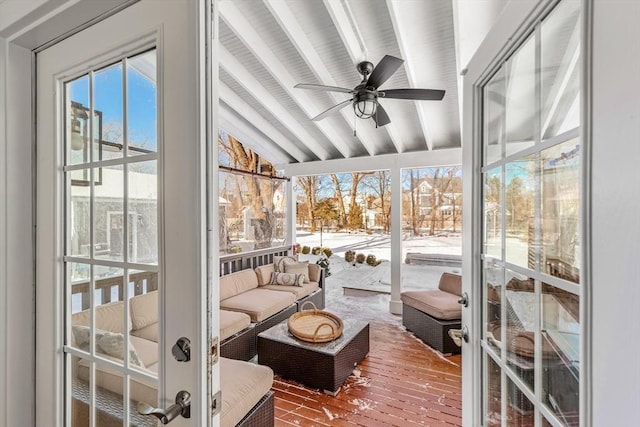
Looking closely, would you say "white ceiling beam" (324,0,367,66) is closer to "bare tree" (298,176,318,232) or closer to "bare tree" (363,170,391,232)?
"bare tree" (363,170,391,232)

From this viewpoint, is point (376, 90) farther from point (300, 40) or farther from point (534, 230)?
point (534, 230)

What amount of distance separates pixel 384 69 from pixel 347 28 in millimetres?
670

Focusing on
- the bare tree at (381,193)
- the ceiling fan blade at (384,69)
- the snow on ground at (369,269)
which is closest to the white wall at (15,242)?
the ceiling fan blade at (384,69)

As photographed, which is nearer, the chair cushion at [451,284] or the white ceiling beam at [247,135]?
the chair cushion at [451,284]

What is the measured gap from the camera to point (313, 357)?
2.54 m

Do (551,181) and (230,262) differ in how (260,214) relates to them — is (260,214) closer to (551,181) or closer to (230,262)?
(230,262)

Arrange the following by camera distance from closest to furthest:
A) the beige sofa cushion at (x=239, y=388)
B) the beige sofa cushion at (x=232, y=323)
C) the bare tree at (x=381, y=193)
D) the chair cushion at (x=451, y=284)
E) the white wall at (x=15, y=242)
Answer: the white wall at (x=15, y=242) < the beige sofa cushion at (x=239, y=388) < the beige sofa cushion at (x=232, y=323) < the chair cushion at (x=451, y=284) < the bare tree at (x=381, y=193)

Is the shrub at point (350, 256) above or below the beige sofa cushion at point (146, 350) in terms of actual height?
below

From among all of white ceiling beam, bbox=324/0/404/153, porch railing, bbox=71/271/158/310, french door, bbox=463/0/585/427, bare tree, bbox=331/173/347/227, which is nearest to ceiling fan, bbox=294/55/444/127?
white ceiling beam, bbox=324/0/404/153

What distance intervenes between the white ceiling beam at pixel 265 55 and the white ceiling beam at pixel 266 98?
0.36 m

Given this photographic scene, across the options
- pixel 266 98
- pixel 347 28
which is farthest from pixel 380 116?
pixel 266 98

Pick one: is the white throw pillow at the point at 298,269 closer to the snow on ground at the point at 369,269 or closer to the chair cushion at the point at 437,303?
the snow on ground at the point at 369,269

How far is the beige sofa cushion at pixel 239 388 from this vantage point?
60.9 inches

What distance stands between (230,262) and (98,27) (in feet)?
12.4
